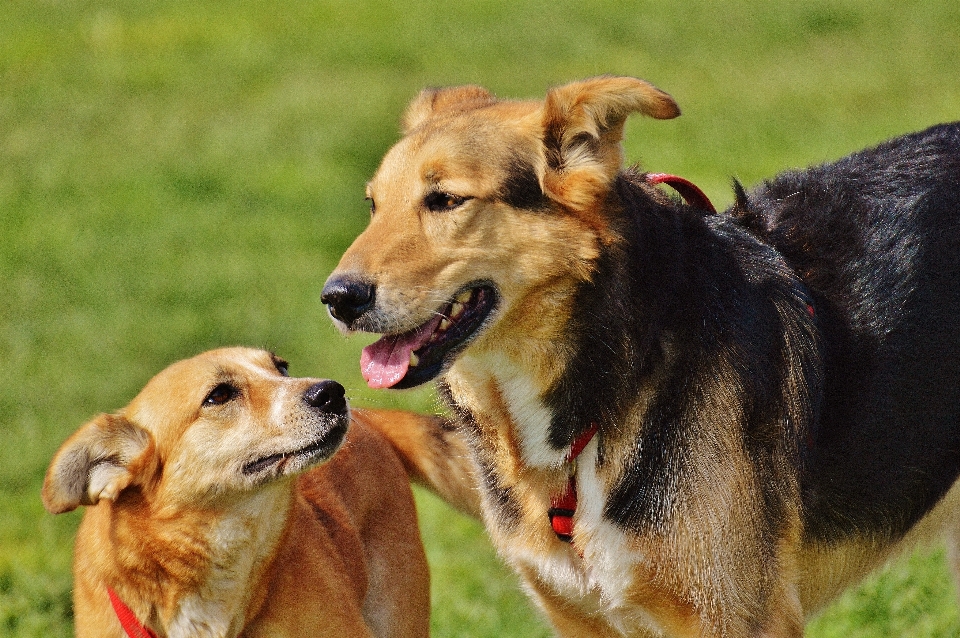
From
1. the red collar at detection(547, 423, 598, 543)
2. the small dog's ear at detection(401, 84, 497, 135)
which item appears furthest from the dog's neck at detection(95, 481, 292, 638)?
the small dog's ear at detection(401, 84, 497, 135)

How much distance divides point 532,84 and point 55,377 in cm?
758

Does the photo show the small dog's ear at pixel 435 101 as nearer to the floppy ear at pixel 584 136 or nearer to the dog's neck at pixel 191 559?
the floppy ear at pixel 584 136

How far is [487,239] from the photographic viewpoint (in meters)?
3.96

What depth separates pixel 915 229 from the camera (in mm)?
4402

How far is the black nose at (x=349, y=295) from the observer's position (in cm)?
385

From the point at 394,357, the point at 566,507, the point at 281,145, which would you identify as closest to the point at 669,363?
the point at 566,507

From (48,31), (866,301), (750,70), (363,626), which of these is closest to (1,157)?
(48,31)

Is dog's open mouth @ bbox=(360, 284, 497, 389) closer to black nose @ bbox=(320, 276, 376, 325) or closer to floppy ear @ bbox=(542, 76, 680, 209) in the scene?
black nose @ bbox=(320, 276, 376, 325)

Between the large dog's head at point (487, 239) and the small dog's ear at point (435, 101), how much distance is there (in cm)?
57

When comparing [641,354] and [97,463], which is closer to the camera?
[641,354]

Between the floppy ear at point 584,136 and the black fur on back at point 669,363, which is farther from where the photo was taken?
the black fur on back at point 669,363

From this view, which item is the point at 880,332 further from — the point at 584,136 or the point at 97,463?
the point at 97,463

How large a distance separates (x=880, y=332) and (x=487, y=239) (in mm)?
1380

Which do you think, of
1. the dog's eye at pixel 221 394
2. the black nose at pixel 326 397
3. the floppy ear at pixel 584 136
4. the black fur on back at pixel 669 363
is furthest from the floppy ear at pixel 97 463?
the floppy ear at pixel 584 136
